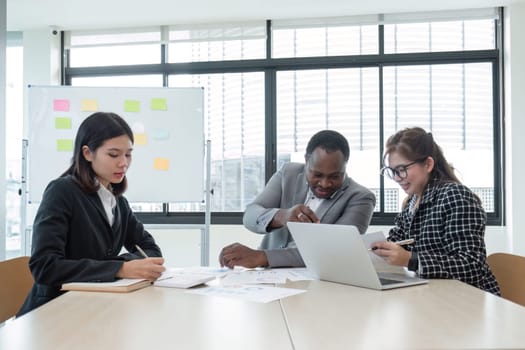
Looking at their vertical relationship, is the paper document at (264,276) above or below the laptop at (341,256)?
below

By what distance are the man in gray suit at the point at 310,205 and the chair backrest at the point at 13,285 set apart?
0.73 m

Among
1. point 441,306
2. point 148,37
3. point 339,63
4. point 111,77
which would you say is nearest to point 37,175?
point 111,77

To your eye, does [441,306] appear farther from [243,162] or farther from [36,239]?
[243,162]

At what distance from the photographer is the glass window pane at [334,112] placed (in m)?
4.22

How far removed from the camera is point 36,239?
153 centimetres

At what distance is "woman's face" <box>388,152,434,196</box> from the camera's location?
1.79m

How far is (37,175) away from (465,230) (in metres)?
3.16

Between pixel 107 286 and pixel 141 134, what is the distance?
2351 millimetres

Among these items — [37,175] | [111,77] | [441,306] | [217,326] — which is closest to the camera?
[217,326]

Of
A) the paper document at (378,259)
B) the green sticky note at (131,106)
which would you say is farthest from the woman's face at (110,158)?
the green sticky note at (131,106)

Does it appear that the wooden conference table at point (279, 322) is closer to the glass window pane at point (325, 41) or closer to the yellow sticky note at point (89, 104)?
the yellow sticky note at point (89, 104)

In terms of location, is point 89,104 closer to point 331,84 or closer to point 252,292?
point 331,84

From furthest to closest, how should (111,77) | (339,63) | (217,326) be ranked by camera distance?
(111,77) → (339,63) → (217,326)

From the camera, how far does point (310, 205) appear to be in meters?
2.19
